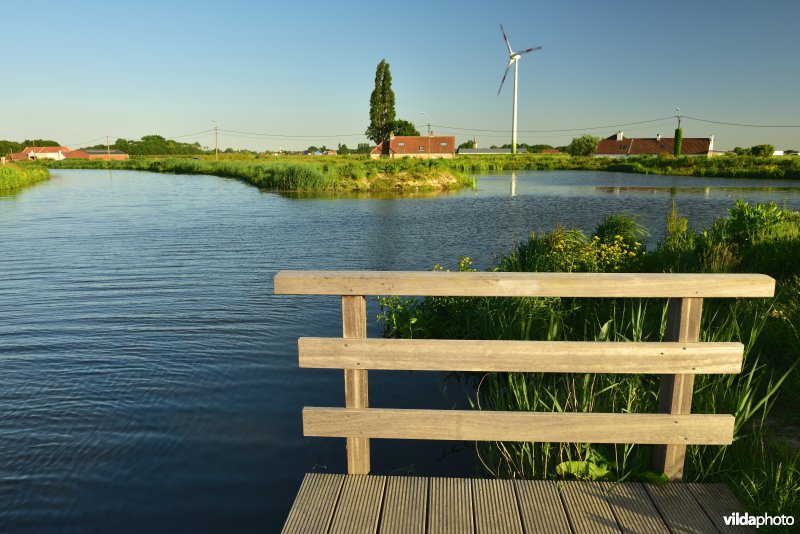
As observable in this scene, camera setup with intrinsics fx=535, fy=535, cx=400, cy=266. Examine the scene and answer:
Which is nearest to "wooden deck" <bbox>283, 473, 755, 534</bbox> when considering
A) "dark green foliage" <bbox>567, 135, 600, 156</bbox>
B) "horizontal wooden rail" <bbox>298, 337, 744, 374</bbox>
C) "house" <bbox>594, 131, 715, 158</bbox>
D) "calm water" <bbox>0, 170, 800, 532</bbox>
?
"horizontal wooden rail" <bbox>298, 337, 744, 374</bbox>

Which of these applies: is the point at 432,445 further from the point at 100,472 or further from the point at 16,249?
the point at 16,249

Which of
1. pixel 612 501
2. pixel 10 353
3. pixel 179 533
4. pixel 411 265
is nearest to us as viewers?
pixel 612 501

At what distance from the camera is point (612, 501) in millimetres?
3596

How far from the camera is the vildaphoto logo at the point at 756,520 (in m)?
3.21

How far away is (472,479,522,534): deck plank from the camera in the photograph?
3334mm

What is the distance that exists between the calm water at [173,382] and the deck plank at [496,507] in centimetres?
156

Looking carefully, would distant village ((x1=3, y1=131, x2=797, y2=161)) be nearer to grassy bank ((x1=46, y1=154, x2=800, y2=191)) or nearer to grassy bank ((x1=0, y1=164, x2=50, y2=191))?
grassy bank ((x1=46, y1=154, x2=800, y2=191))

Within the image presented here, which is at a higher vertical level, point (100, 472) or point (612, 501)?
point (612, 501)

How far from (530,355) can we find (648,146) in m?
123

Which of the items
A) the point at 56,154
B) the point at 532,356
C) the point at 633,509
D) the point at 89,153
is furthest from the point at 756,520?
the point at 89,153

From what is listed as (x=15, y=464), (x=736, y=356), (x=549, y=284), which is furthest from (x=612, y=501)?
(x=15, y=464)

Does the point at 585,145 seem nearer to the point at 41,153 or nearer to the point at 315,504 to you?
the point at 315,504

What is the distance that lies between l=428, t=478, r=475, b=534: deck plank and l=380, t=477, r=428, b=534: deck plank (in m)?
0.06

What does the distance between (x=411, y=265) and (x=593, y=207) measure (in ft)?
62.3
